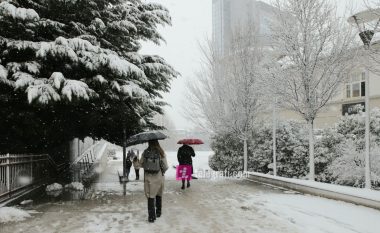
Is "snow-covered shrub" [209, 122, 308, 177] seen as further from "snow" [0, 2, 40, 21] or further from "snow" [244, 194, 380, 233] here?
"snow" [0, 2, 40, 21]

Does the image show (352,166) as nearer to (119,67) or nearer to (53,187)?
(119,67)

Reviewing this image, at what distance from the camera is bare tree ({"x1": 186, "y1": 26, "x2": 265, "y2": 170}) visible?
69.9ft

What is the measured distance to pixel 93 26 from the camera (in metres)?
12.8

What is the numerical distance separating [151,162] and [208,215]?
1.83m

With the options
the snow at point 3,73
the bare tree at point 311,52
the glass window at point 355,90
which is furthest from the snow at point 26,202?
the glass window at point 355,90

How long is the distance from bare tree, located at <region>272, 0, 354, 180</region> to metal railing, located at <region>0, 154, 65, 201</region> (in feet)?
31.4

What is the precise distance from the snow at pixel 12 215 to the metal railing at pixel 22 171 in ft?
4.10

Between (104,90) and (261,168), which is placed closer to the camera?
(104,90)

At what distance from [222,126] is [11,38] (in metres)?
13.9

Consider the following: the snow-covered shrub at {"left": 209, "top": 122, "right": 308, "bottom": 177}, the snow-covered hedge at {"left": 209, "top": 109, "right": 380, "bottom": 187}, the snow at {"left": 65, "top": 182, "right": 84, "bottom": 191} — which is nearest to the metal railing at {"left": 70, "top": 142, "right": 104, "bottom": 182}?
the snow at {"left": 65, "top": 182, "right": 84, "bottom": 191}

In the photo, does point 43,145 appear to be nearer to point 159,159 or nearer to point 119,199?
point 119,199

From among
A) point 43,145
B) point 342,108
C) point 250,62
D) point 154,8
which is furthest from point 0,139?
point 342,108

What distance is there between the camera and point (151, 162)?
883cm

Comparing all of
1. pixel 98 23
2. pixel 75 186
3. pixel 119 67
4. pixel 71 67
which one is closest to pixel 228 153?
pixel 75 186
